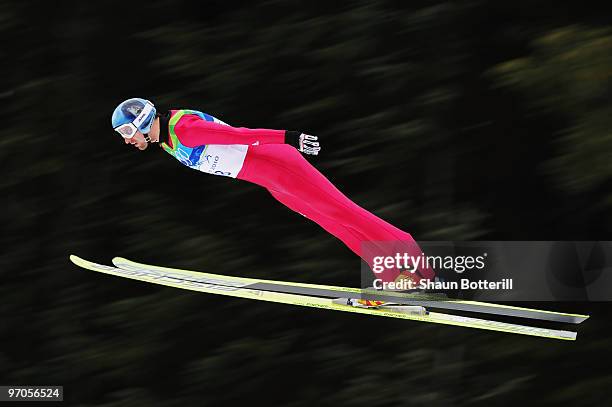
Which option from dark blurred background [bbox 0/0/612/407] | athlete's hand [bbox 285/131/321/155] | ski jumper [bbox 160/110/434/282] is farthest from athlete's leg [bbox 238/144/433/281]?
dark blurred background [bbox 0/0/612/407]

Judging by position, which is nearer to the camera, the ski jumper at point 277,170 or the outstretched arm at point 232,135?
the outstretched arm at point 232,135

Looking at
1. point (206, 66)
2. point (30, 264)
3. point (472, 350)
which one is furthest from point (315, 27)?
point (30, 264)

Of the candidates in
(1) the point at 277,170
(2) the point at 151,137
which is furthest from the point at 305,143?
(2) the point at 151,137

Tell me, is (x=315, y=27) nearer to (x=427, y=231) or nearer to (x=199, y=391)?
(x=427, y=231)

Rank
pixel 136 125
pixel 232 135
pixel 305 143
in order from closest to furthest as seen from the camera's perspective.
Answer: pixel 305 143 < pixel 232 135 < pixel 136 125

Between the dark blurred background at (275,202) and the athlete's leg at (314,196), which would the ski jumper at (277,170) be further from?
the dark blurred background at (275,202)

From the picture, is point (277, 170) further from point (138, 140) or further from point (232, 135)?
point (138, 140)

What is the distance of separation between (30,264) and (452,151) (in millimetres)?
3206

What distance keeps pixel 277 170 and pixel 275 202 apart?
271 cm

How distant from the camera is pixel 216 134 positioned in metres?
6.12

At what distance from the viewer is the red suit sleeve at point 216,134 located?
5.98 metres

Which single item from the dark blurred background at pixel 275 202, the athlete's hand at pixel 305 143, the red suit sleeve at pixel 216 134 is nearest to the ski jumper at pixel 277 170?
the red suit sleeve at pixel 216 134

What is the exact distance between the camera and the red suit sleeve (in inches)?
236

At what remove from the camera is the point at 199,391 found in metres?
9.49
